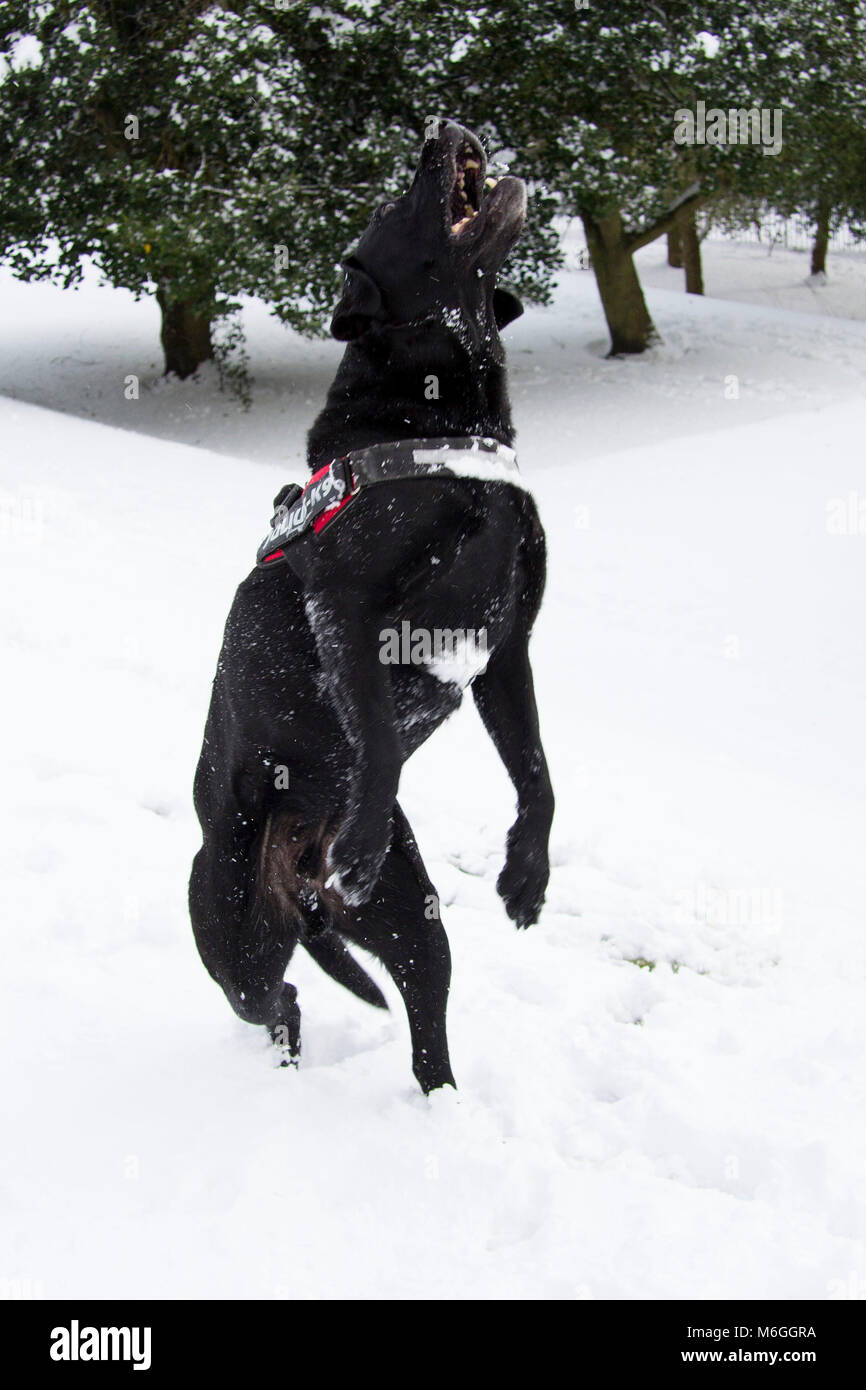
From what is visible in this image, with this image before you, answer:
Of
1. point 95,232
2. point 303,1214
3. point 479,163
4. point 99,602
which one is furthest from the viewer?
point 95,232

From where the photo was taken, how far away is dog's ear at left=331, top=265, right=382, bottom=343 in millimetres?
2590

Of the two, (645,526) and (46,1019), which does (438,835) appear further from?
(645,526)

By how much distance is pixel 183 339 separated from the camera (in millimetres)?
15938

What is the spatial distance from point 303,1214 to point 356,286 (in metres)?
1.96

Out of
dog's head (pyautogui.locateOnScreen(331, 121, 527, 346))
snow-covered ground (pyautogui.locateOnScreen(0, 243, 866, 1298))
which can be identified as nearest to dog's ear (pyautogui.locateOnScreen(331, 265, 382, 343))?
dog's head (pyautogui.locateOnScreen(331, 121, 527, 346))

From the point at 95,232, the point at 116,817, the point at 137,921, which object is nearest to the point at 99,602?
the point at 116,817

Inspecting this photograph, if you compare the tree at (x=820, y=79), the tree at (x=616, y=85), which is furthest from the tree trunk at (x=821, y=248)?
the tree at (x=616, y=85)

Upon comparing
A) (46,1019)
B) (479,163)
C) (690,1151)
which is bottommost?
(690,1151)

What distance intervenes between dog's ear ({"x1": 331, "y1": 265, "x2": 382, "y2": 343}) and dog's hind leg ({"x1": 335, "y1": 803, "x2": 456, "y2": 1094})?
3.58 feet

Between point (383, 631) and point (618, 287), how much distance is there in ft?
47.3

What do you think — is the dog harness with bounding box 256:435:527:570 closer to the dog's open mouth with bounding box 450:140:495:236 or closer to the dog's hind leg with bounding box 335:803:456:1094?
the dog's open mouth with bounding box 450:140:495:236

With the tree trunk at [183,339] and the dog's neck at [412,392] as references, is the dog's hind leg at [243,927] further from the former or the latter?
the tree trunk at [183,339]

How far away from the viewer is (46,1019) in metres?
3.16

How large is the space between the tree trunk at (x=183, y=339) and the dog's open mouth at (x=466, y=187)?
1346 cm
